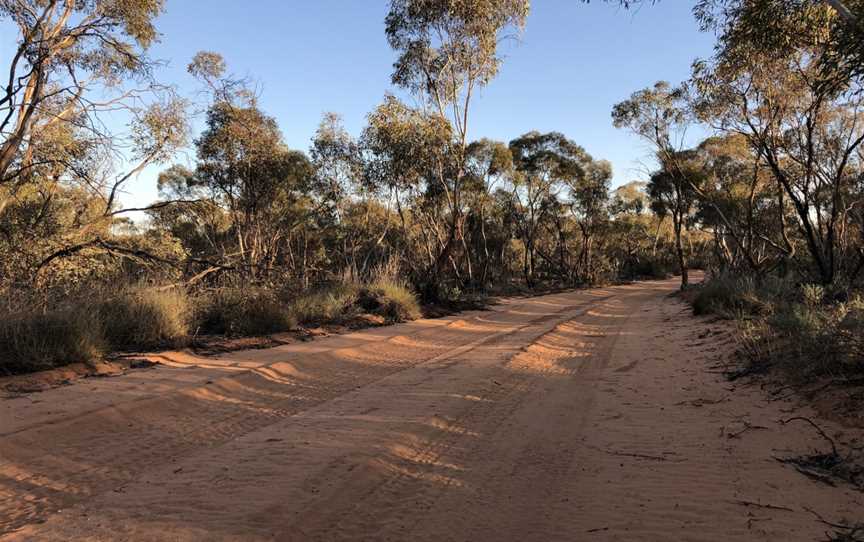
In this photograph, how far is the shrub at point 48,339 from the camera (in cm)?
648

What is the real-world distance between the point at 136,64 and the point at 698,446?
40.2 ft

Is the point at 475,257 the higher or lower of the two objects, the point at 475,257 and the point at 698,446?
the higher

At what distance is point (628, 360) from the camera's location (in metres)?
8.73

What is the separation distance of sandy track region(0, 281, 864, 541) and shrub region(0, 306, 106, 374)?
2.86 feet

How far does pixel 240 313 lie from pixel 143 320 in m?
2.28

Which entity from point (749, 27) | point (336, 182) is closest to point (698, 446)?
point (749, 27)

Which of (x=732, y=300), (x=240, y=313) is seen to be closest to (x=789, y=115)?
(x=732, y=300)

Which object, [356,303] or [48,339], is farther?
[356,303]

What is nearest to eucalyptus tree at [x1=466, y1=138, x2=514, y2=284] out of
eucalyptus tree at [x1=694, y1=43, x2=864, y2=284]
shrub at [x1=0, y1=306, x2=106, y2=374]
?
eucalyptus tree at [x1=694, y1=43, x2=864, y2=284]

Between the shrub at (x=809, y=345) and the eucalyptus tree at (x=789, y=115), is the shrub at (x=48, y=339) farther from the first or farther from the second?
the eucalyptus tree at (x=789, y=115)

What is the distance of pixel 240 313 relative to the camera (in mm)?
10828

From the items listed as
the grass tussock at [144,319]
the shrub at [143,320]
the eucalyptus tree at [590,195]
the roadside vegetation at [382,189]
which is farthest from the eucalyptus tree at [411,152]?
the eucalyptus tree at [590,195]

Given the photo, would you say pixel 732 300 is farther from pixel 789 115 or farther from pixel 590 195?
pixel 590 195

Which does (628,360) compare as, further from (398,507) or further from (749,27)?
(749,27)
